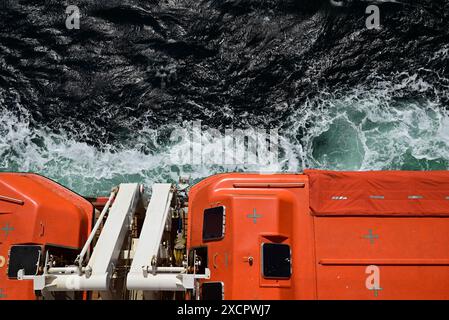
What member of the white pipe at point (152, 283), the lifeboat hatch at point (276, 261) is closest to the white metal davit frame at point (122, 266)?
the white pipe at point (152, 283)

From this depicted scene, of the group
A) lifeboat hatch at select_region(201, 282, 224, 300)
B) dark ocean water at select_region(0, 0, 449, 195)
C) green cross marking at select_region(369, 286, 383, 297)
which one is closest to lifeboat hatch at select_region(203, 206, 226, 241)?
lifeboat hatch at select_region(201, 282, 224, 300)

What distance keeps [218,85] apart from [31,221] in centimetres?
779

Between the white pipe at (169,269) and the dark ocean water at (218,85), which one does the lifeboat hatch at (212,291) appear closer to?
the white pipe at (169,269)

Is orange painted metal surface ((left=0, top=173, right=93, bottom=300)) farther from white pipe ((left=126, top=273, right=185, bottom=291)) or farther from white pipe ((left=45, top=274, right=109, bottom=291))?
white pipe ((left=126, top=273, right=185, bottom=291))

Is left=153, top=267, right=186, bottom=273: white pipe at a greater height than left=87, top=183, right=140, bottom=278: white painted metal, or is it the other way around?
left=87, top=183, right=140, bottom=278: white painted metal

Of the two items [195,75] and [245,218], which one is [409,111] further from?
[245,218]

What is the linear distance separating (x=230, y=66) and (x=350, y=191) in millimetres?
7225

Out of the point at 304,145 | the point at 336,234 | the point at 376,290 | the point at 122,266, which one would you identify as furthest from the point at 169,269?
the point at 304,145

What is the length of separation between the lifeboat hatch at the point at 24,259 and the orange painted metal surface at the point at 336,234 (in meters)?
3.31

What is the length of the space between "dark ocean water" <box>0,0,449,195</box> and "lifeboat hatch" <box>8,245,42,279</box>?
194 inches

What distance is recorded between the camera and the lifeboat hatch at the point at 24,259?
29.3ft

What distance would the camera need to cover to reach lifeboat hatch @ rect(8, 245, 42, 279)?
352 inches

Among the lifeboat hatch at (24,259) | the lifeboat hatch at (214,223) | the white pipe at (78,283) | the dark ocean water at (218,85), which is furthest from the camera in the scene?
the dark ocean water at (218,85)

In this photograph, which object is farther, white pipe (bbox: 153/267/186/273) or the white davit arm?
white pipe (bbox: 153/267/186/273)
